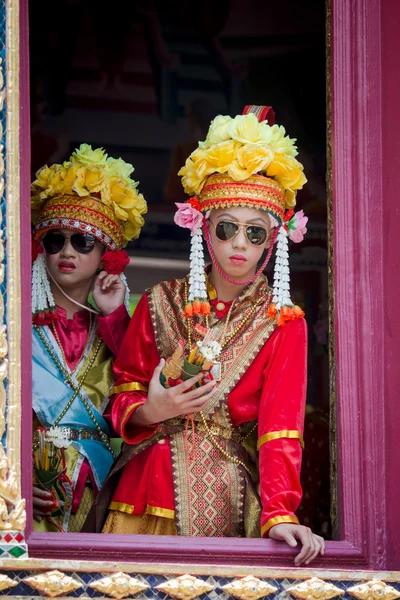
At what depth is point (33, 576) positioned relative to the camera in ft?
15.2

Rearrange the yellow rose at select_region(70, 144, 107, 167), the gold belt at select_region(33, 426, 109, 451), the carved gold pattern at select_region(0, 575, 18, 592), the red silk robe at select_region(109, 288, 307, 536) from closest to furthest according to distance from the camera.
Result: the carved gold pattern at select_region(0, 575, 18, 592) < the red silk robe at select_region(109, 288, 307, 536) < the gold belt at select_region(33, 426, 109, 451) < the yellow rose at select_region(70, 144, 107, 167)

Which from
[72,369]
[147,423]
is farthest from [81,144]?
[147,423]

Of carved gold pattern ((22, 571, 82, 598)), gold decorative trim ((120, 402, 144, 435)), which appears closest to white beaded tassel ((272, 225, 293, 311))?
gold decorative trim ((120, 402, 144, 435))

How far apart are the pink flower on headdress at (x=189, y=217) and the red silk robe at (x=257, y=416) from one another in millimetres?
347

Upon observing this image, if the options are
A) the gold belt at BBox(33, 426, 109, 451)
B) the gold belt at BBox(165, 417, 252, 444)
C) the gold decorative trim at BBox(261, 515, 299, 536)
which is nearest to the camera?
the gold decorative trim at BBox(261, 515, 299, 536)

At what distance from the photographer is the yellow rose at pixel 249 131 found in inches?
207

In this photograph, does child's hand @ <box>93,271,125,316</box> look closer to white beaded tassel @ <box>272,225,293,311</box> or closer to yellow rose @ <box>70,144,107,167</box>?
yellow rose @ <box>70,144,107,167</box>

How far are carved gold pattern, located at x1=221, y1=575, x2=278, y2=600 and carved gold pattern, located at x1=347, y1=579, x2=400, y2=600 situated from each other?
0.90ft

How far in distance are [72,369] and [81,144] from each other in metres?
0.96

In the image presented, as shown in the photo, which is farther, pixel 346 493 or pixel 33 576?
pixel 346 493

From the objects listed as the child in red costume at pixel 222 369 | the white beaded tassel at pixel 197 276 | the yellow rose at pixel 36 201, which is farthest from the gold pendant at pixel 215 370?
the yellow rose at pixel 36 201

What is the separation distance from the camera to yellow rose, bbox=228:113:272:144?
525 cm

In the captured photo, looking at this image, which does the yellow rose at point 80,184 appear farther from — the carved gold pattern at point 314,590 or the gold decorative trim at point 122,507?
the carved gold pattern at point 314,590

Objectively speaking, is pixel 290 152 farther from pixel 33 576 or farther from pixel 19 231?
pixel 33 576
